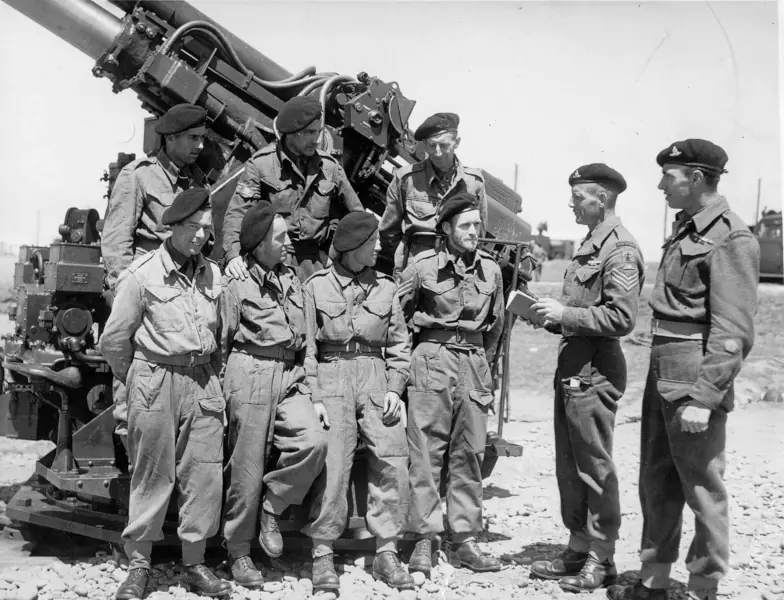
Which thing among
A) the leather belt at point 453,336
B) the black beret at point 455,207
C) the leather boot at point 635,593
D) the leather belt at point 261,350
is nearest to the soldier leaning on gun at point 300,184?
the black beret at point 455,207

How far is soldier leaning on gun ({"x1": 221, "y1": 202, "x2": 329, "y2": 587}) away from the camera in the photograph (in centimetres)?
465

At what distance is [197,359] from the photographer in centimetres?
454

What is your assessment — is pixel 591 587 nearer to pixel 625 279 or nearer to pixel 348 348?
pixel 625 279

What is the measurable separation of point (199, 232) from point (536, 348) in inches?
532

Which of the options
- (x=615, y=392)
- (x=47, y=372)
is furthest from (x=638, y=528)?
(x=47, y=372)

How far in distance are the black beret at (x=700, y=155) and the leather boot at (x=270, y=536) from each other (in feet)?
9.26

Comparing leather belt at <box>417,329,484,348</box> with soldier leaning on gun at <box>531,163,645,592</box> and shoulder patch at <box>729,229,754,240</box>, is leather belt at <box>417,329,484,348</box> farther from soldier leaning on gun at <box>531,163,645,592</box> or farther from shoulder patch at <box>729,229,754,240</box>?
shoulder patch at <box>729,229,754,240</box>

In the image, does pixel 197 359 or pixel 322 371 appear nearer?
pixel 197 359

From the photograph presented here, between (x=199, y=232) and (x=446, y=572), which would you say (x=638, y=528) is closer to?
(x=446, y=572)

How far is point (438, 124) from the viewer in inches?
213

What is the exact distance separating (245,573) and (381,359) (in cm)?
137

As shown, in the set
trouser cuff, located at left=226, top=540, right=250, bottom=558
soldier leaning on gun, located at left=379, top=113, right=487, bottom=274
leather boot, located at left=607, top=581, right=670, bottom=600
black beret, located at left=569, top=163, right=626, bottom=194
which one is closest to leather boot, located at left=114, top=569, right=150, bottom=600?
trouser cuff, located at left=226, top=540, right=250, bottom=558

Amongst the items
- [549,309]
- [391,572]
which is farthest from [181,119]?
[391,572]

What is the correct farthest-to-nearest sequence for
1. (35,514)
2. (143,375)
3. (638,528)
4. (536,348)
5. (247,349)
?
(536,348), (638,528), (35,514), (247,349), (143,375)
